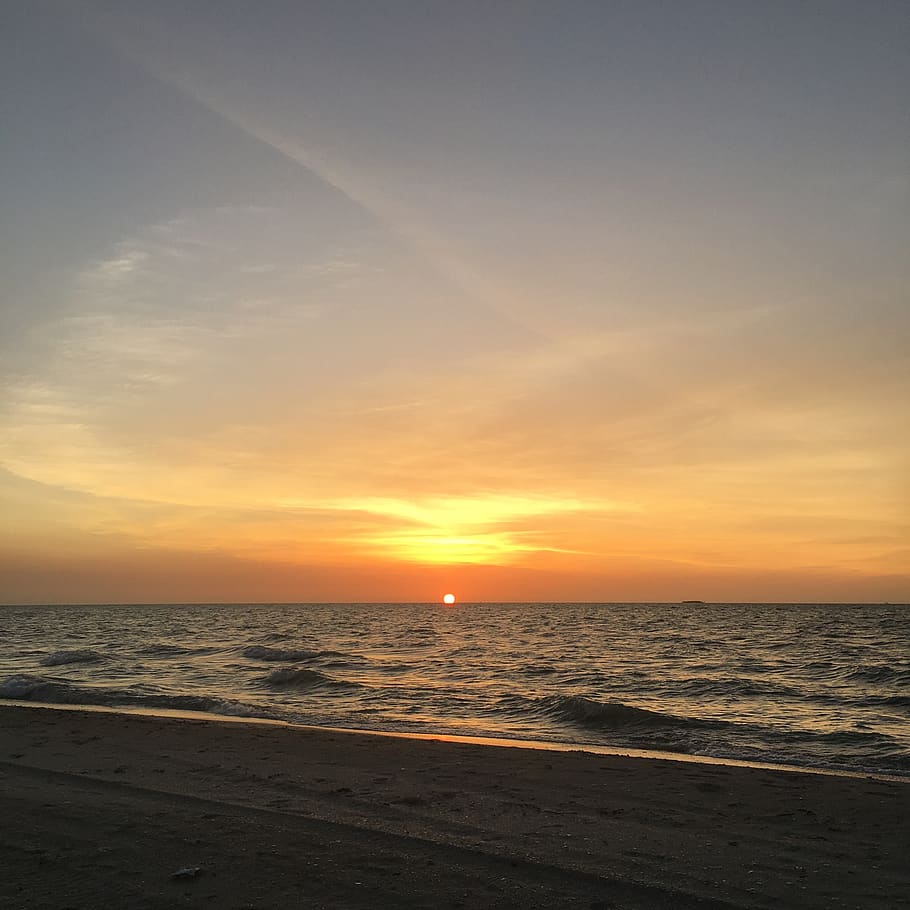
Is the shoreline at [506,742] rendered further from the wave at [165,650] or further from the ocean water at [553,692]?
the wave at [165,650]

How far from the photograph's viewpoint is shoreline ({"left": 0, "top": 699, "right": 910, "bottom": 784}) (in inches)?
517

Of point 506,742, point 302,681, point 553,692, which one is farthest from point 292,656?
point 506,742

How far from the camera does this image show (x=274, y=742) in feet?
48.4

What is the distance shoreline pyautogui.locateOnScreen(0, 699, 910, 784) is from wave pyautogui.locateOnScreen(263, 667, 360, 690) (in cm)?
644

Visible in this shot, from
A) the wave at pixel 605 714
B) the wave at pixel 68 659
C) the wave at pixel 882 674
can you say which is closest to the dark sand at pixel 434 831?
the wave at pixel 605 714

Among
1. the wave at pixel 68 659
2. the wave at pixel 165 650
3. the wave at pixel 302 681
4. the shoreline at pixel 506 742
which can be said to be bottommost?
the wave at pixel 165 650

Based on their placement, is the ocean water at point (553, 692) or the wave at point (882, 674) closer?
the ocean water at point (553, 692)

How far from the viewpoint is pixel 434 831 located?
27.6 ft

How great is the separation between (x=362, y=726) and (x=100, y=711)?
24.4 ft

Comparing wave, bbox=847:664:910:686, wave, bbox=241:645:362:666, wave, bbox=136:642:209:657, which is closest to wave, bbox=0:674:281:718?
wave, bbox=241:645:362:666

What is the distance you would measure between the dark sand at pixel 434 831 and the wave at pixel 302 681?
13328 millimetres

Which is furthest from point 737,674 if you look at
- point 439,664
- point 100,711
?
point 100,711

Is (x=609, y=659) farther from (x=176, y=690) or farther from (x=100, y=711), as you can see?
(x=100, y=711)

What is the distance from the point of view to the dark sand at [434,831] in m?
6.62
